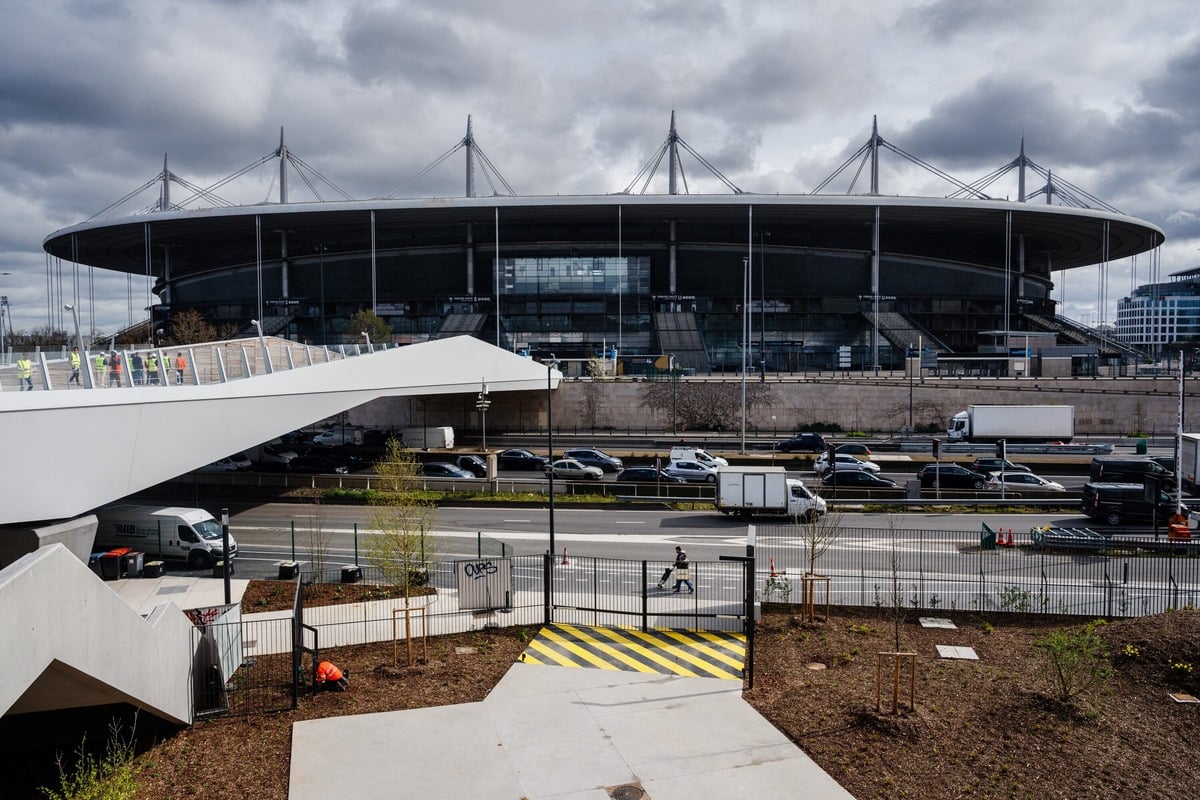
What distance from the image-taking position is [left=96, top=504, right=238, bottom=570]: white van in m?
23.8

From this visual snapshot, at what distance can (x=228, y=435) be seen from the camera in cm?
2255

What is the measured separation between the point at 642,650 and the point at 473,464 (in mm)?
27523

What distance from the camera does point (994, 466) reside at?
38500mm

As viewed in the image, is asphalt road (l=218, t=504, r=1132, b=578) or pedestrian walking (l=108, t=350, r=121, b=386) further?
asphalt road (l=218, t=504, r=1132, b=578)

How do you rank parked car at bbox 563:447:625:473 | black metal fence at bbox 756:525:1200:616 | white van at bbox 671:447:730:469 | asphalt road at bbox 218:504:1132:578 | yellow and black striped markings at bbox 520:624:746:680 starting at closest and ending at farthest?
→ 1. yellow and black striped markings at bbox 520:624:746:680
2. black metal fence at bbox 756:525:1200:616
3. asphalt road at bbox 218:504:1132:578
4. white van at bbox 671:447:730:469
5. parked car at bbox 563:447:625:473

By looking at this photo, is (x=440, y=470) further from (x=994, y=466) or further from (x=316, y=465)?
(x=994, y=466)

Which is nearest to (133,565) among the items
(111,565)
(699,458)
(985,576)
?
(111,565)

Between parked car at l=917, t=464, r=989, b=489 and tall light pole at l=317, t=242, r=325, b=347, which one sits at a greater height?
tall light pole at l=317, t=242, r=325, b=347

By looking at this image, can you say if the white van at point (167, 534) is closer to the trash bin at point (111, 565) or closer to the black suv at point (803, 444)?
the trash bin at point (111, 565)

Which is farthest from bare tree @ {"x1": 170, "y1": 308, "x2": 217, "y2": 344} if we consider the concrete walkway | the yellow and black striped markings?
the concrete walkway

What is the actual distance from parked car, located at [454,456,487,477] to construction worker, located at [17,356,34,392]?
23869 millimetres

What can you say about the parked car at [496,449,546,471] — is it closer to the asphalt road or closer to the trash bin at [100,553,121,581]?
the asphalt road

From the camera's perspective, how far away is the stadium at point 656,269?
83.0m

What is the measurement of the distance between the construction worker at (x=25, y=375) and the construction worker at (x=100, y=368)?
1.46 meters
